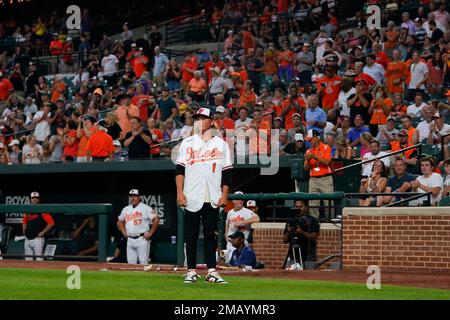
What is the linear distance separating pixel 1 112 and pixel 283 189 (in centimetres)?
1079

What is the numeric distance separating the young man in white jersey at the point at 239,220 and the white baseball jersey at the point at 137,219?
2.21m

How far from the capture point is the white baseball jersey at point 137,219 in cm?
1817

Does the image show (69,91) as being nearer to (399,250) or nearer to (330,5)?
(330,5)

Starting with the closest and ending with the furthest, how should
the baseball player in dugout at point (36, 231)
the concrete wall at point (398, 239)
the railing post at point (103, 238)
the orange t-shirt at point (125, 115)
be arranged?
the concrete wall at point (398, 239) < the railing post at point (103, 238) < the baseball player in dugout at point (36, 231) < the orange t-shirt at point (125, 115)

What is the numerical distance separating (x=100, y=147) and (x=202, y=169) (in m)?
9.63

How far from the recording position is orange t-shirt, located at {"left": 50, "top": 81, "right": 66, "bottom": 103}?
2547 centimetres

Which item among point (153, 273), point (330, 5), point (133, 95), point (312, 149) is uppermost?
point (330, 5)

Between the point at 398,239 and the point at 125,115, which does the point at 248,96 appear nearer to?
the point at 125,115

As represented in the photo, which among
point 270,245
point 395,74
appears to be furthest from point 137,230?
point 395,74

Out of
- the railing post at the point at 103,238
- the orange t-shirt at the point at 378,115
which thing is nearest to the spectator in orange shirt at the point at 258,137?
the orange t-shirt at the point at 378,115

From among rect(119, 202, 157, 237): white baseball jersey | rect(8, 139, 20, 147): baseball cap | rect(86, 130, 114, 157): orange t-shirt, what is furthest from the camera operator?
rect(8, 139, 20, 147): baseball cap

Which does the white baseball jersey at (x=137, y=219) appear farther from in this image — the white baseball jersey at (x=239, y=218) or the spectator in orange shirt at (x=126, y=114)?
the spectator in orange shirt at (x=126, y=114)
